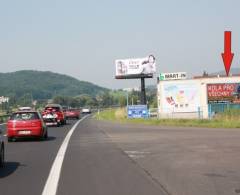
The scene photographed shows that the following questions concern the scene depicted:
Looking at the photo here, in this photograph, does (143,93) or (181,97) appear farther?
(143,93)

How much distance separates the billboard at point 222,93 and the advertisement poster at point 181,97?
173 centimetres

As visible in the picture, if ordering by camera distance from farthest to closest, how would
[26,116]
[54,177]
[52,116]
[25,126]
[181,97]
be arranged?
[181,97], [52,116], [26,116], [25,126], [54,177]

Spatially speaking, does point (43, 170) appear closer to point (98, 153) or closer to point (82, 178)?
point (82, 178)

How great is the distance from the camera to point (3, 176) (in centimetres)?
1327

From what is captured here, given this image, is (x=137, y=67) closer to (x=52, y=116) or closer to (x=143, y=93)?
(x=143, y=93)

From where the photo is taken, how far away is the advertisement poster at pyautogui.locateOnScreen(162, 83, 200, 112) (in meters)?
72.6

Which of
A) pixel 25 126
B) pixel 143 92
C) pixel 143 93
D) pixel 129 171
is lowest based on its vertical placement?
pixel 129 171

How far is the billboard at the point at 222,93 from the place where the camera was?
72.6 m

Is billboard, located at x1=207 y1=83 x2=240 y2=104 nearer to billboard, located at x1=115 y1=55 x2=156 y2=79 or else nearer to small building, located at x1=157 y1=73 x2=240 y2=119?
small building, located at x1=157 y1=73 x2=240 y2=119

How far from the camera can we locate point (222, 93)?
72.8 metres

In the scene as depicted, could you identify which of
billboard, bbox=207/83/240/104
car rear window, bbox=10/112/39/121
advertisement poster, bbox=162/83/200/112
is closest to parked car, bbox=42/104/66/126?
car rear window, bbox=10/112/39/121

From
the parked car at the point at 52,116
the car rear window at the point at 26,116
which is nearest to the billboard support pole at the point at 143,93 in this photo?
the parked car at the point at 52,116

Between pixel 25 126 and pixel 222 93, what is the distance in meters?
48.9

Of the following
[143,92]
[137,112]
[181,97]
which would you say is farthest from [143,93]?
[137,112]
